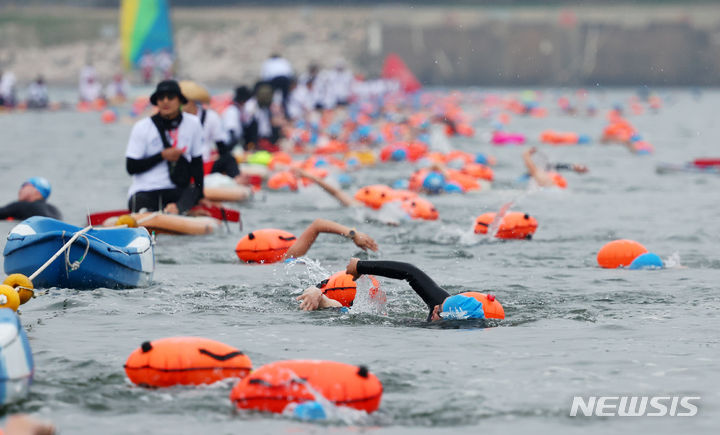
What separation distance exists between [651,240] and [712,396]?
684cm

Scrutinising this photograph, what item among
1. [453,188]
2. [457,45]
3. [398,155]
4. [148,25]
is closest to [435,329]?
[453,188]

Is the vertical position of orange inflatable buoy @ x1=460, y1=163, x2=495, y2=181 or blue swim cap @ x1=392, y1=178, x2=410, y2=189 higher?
orange inflatable buoy @ x1=460, y1=163, x2=495, y2=181

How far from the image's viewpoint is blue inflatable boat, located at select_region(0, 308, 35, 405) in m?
5.85

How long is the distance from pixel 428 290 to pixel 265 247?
10.1ft

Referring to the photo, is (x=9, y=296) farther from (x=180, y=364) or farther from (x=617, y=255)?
(x=617, y=255)

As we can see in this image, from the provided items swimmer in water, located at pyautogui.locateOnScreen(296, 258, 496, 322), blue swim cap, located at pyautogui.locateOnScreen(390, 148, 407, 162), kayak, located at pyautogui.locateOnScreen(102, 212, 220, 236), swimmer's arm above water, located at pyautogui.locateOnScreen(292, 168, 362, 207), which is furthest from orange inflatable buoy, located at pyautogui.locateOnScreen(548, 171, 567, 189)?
swimmer in water, located at pyautogui.locateOnScreen(296, 258, 496, 322)

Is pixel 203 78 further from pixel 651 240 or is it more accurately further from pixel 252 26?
pixel 651 240

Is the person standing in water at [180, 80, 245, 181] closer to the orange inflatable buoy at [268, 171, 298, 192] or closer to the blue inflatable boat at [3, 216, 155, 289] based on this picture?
the orange inflatable buoy at [268, 171, 298, 192]

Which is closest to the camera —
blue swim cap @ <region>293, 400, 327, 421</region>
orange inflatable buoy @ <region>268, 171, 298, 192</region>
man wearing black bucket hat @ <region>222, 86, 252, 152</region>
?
blue swim cap @ <region>293, 400, 327, 421</region>

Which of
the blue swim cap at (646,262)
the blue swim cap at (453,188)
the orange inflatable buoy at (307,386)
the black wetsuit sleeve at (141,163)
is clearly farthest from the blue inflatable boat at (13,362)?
the blue swim cap at (453,188)

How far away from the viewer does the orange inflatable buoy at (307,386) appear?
580cm

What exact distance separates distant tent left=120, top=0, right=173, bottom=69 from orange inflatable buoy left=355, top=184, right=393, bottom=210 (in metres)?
28.5

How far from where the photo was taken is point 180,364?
20.3ft

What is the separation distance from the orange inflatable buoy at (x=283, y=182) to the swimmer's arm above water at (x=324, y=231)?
7.65 meters
